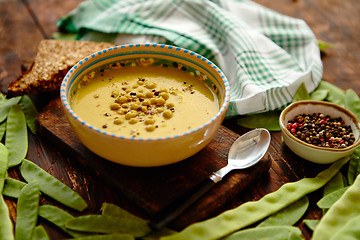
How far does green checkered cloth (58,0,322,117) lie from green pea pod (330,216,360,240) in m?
1.02

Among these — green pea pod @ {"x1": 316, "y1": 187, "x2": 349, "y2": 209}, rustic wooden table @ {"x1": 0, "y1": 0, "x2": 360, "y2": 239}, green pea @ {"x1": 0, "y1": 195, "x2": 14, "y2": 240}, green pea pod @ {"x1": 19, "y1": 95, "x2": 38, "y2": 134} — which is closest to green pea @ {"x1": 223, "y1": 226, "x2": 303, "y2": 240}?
rustic wooden table @ {"x1": 0, "y1": 0, "x2": 360, "y2": 239}

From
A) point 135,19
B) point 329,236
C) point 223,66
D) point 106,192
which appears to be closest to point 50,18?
point 135,19

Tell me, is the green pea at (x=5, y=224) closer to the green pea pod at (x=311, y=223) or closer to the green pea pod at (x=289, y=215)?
the green pea pod at (x=289, y=215)

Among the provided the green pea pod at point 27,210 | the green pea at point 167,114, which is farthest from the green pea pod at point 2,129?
the green pea at point 167,114

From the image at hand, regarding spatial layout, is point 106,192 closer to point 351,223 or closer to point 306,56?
point 351,223

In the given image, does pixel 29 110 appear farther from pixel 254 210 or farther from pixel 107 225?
pixel 254 210

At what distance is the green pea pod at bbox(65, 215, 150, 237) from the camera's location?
1843mm

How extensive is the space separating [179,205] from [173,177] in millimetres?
194

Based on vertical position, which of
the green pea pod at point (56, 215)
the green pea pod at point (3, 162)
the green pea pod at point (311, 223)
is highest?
the green pea pod at point (3, 162)

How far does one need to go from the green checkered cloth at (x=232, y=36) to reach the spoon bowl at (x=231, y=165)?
400 millimetres

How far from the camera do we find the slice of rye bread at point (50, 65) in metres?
2.61

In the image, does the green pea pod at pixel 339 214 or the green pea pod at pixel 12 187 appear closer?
the green pea pod at pixel 339 214

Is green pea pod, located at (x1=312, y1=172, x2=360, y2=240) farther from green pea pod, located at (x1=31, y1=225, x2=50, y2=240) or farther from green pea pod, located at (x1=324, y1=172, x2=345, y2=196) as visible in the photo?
green pea pod, located at (x1=31, y1=225, x2=50, y2=240)

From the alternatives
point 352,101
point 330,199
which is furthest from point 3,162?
point 352,101
